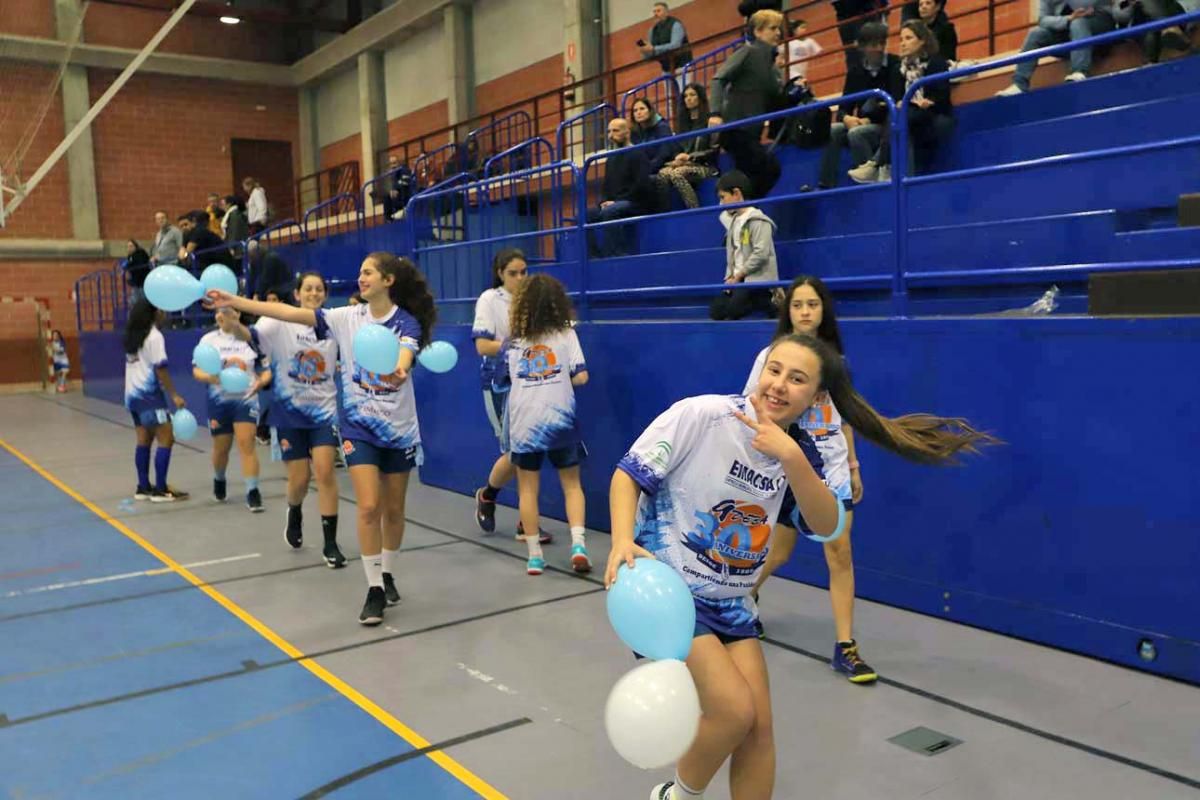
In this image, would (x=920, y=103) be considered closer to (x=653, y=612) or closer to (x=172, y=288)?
(x=172, y=288)

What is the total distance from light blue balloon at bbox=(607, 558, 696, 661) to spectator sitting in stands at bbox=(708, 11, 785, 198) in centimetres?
531

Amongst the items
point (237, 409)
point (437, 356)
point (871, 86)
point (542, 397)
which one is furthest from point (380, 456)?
point (871, 86)

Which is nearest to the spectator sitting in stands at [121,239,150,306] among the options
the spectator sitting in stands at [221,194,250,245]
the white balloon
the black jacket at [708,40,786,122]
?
the spectator sitting in stands at [221,194,250,245]

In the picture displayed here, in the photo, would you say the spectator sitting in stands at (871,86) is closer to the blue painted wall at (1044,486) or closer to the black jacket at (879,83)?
the black jacket at (879,83)

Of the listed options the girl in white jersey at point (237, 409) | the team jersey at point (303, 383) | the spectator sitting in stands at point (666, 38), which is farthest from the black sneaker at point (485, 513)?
the spectator sitting in stands at point (666, 38)

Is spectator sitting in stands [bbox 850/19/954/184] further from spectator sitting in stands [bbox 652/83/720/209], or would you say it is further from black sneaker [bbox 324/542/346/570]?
black sneaker [bbox 324/542/346/570]

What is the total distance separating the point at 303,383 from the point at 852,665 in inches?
144

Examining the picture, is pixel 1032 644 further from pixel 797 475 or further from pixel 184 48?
pixel 184 48

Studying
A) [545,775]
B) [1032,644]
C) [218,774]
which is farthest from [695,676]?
[1032,644]

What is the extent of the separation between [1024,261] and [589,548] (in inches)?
124

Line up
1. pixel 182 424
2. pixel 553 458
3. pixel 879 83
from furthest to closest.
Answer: pixel 182 424 → pixel 879 83 → pixel 553 458

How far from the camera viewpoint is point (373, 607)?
4.77 metres

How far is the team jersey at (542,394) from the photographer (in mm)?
5719

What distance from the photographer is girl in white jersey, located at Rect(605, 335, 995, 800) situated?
7.91 ft
